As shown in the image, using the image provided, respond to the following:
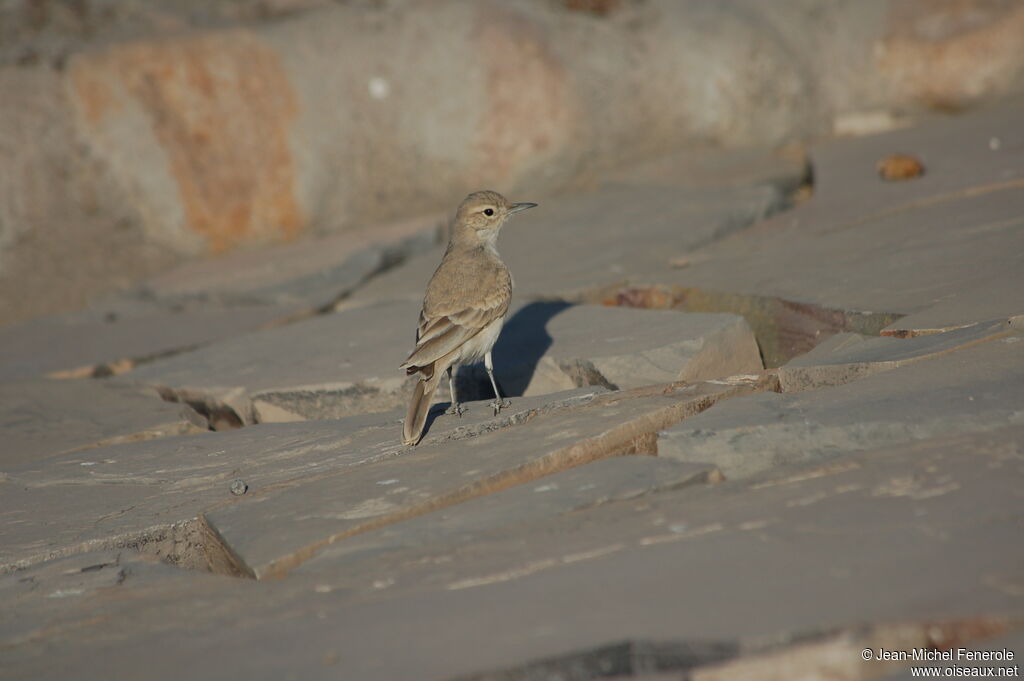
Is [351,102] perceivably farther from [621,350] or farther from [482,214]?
[621,350]

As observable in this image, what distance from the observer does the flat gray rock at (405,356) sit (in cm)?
403

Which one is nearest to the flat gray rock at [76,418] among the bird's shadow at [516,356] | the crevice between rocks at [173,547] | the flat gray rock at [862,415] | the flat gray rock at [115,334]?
the flat gray rock at [115,334]

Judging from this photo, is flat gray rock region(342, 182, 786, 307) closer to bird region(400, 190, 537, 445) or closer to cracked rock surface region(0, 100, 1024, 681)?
cracked rock surface region(0, 100, 1024, 681)

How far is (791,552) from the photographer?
2.26 metres

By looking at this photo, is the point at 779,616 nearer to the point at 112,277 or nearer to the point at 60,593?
the point at 60,593

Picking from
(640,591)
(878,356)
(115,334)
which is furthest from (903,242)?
(115,334)

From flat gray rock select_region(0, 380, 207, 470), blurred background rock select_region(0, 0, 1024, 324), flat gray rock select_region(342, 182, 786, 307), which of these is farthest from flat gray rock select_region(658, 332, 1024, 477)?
blurred background rock select_region(0, 0, 1024, 324)

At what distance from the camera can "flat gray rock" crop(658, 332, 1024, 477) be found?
2.82 metres

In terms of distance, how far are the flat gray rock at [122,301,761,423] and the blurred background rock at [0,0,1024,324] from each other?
1978mm

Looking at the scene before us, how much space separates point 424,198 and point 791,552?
4.95 m

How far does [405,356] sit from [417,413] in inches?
40.2

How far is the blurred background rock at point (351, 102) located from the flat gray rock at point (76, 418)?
1.84m

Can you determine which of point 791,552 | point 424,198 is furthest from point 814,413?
point 424,198

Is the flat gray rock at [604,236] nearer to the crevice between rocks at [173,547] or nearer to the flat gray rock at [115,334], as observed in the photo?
the flat gray rock at [115,334]
